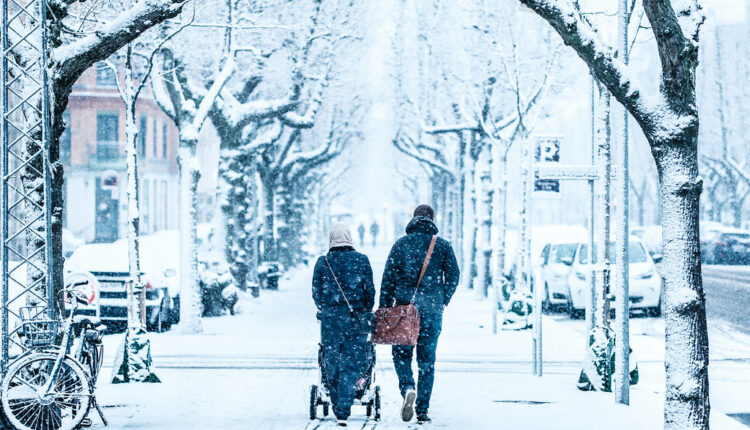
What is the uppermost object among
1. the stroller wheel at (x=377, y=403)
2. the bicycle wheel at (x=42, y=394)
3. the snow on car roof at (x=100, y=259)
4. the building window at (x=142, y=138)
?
the building window at (x=142, y=138)

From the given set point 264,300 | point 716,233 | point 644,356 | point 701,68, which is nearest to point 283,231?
point 264,300

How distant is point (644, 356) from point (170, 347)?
6.94 m

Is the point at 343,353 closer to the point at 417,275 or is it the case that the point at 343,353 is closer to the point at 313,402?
the point at 313,402

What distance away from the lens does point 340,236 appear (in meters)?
9.58

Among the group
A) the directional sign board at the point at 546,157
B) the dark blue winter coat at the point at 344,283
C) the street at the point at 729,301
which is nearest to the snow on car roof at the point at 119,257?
the directional sign board at the point at 546,157

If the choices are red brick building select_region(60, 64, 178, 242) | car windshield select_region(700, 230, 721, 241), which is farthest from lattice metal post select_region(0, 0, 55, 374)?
red brick building select_region(60, 64, 178, 242)

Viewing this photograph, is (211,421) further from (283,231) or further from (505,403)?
(283,231)

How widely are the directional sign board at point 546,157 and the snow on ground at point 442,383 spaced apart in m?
2.33

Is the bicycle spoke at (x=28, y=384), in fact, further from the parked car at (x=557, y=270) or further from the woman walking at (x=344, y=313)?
the parked car at (x=557, y=270)

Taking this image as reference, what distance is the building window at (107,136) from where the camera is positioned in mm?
59875

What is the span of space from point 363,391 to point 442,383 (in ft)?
10.3

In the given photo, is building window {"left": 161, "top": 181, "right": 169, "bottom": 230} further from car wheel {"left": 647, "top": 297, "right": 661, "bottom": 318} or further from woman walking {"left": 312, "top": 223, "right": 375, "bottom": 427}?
woman walking {"left": 312, "top": 223, "right": 375, "bottom": 427}

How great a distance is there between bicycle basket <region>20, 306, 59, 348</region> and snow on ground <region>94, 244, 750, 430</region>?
36.4 inches

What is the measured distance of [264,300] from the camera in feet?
94.9
